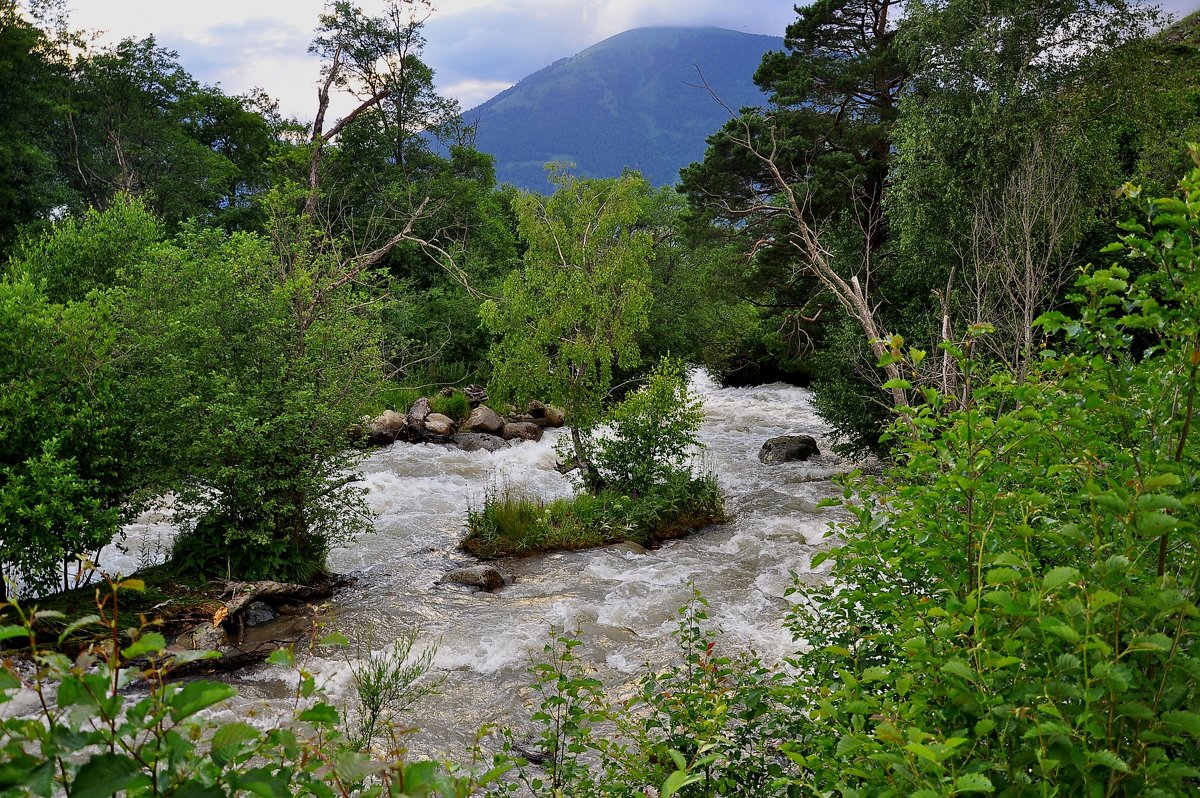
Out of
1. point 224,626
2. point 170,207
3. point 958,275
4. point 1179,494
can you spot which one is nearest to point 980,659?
point 1179,494

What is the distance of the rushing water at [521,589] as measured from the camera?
6.75m

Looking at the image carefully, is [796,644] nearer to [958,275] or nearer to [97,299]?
[958,275]

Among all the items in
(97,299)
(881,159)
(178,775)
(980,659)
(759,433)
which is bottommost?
(759,433)

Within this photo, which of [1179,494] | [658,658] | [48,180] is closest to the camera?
[1179,494]

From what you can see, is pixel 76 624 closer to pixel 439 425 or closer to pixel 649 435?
pixel 649 435

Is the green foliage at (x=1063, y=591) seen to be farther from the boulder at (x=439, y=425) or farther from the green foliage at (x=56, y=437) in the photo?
the boulder at (x=439, y=425)

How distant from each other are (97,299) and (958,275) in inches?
497

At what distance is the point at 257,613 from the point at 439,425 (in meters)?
10.00

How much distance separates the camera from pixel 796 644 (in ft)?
24.4

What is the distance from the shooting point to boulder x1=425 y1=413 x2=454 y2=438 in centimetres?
1775

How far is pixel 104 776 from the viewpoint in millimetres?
1217

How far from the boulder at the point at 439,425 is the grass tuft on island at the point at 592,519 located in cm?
593

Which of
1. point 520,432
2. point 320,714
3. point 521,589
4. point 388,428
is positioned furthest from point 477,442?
point 320,714

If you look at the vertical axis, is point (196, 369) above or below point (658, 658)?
above
